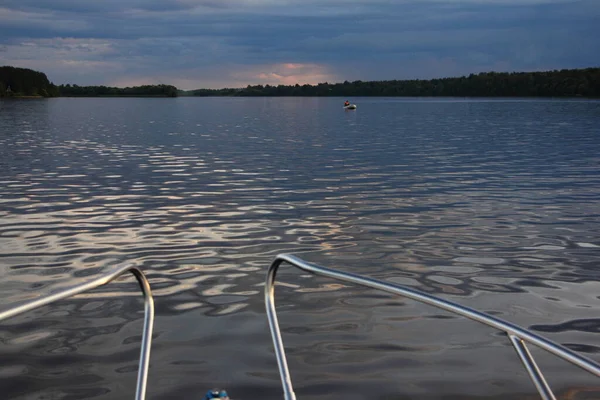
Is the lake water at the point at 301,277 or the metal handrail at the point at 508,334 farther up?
the metal handrail at the point at 508,334

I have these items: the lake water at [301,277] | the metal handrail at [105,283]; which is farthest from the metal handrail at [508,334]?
the lake water at [301,277]

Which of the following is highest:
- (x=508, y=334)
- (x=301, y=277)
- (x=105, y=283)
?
(x=105, y=283)

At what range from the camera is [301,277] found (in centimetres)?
1199

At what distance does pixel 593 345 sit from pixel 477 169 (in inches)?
842

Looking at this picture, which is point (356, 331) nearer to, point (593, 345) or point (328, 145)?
point (593, 345)

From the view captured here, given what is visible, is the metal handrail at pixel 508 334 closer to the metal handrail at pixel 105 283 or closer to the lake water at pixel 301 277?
the metal handrail at pixel 105 283

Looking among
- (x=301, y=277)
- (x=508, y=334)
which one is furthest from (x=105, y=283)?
(x=301, y=277)

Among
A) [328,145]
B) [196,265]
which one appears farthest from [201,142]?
[196,265]

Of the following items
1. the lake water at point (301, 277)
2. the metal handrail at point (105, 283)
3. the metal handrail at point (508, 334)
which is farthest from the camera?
the lake water at point (301, 277)

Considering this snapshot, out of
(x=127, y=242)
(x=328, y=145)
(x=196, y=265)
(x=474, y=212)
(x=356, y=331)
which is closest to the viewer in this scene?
(x=356, y=331)

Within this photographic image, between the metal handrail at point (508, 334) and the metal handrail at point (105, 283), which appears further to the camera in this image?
the metal handrail at point (105, 283)

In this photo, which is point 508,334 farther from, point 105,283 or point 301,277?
point 301,277

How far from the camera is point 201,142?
1844 inches

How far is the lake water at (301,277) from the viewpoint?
789cm
